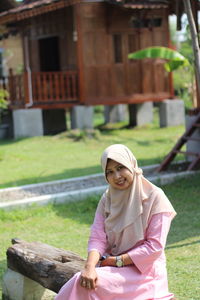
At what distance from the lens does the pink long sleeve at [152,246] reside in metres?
4.00

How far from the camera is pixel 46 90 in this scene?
16.5 meters

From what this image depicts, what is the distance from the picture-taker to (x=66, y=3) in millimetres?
15570

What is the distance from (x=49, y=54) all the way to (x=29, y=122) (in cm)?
405

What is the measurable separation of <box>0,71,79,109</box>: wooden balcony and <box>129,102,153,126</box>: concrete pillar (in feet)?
7.61

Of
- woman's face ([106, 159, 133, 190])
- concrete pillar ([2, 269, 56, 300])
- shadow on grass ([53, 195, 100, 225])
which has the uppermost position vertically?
woman's face ([106, 159, 133, 190])

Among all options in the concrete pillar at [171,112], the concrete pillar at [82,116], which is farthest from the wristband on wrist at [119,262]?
the concrete pillar at [171,112]

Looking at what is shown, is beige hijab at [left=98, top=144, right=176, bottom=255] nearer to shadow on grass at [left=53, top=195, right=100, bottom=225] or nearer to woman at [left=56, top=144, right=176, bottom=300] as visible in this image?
woman at [left=56, top=144, right=176, bottom=300]

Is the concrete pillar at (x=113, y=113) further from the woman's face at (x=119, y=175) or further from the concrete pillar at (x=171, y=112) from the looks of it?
the woman's face at (x=119, y=175)

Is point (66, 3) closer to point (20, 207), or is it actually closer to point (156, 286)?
point (20, 207)

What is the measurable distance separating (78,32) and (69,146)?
348 cm

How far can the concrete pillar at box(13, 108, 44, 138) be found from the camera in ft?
54.4

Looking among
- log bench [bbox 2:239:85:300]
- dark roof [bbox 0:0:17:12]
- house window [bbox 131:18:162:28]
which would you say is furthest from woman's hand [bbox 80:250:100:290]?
dark roof [bbox 0:0:17:12]

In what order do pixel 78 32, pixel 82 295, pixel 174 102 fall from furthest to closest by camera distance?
1. pixel 174 102
2. pixel 78 32
3. pixel 82 295

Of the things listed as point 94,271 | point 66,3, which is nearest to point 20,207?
point 94,271
